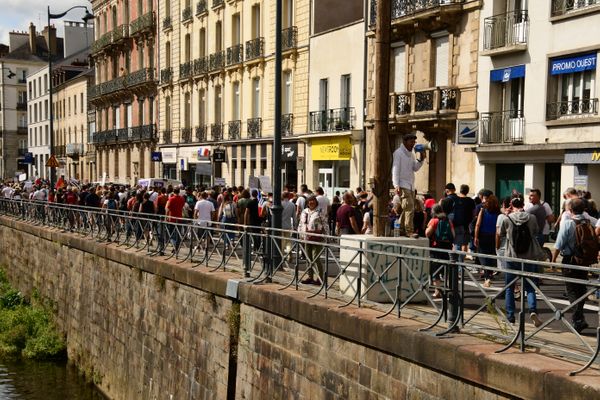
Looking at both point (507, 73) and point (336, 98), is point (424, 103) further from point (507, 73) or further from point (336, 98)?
point (336, 98)

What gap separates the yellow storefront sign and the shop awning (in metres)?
7.20

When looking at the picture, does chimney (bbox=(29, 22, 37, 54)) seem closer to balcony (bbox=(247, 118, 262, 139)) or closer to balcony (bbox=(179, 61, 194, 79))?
balcony (bbox=(179, 61, 194, 79))

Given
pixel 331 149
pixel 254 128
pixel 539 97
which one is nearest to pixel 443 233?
pixel 539 97

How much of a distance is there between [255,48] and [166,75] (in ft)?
39.5

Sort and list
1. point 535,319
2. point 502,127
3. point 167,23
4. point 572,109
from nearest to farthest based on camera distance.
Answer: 1. point 535,319
2. point 572,109
3. point 502,127
4. point 167,23

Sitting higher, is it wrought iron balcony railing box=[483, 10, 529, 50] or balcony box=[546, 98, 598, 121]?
wrought iron balcony railing box=[483, 10, 529, 50]

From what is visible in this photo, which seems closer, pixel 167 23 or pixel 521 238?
pixel 521 238

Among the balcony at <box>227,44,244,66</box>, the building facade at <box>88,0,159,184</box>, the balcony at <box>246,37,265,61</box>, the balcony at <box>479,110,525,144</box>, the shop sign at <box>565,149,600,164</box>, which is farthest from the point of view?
the building facade at <box>88,0,159,184</box>

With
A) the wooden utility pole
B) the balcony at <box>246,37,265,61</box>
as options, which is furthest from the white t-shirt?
the balcony at <box>246,37,265,61</box>

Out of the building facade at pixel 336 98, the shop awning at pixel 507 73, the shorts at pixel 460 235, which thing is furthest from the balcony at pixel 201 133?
the shorts at pixel 460 235

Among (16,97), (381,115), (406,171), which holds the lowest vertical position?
(406,171)

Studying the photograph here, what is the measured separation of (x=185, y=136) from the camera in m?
42.8

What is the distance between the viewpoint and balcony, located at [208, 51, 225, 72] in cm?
3791

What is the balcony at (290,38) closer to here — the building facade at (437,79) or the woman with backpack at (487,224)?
the building facade at (437,79)
